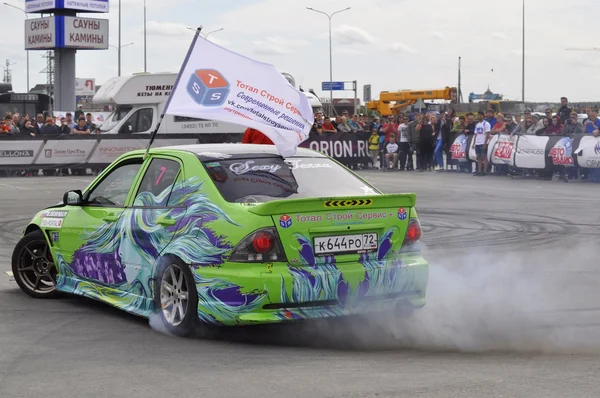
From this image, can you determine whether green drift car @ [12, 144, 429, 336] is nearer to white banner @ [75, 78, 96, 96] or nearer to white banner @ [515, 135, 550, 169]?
white banner @ [515, 135, 550, 169]

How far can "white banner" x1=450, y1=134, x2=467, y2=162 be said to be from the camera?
2970 cm

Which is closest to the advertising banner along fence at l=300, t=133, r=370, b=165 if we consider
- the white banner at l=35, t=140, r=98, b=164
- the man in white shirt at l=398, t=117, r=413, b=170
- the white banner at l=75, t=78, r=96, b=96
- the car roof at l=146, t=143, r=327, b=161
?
the man in white shirt at l=398, t=117, r=413, b=170

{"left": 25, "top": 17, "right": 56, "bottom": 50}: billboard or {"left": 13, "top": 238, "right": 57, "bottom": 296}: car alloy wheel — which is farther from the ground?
{"left": 25, "top": 17, "right": 56, "bottom": 50}: billboard

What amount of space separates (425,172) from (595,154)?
258 inches

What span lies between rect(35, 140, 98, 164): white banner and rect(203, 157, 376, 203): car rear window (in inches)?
899

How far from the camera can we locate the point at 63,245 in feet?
28.0

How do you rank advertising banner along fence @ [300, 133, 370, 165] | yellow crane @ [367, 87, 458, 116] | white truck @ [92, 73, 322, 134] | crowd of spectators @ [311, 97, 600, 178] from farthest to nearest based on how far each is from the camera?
yellow crane @ [367, 87, 458, 116]
white truck @ [92, 73, 322, 134]
advertising banner along fence @ [300, 133, 370, 165]
crowd of spectators @ [311, 97, 600, 178]

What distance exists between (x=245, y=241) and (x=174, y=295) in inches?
30.9

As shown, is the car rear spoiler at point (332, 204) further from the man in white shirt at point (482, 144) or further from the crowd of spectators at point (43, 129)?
the crowd of spectators at point (43, 129)

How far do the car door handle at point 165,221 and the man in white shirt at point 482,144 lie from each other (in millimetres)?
21676

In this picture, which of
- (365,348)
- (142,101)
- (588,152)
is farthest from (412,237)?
(142,101)

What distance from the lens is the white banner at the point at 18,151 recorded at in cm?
2892

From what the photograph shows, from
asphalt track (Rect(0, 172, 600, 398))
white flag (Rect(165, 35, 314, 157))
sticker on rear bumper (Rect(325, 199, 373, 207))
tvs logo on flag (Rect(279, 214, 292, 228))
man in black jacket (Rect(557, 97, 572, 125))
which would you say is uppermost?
man in black jacket (Rect(557, 97, 572, 125))

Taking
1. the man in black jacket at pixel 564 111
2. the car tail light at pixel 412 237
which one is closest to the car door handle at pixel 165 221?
the car tail light at pixel 412 237
